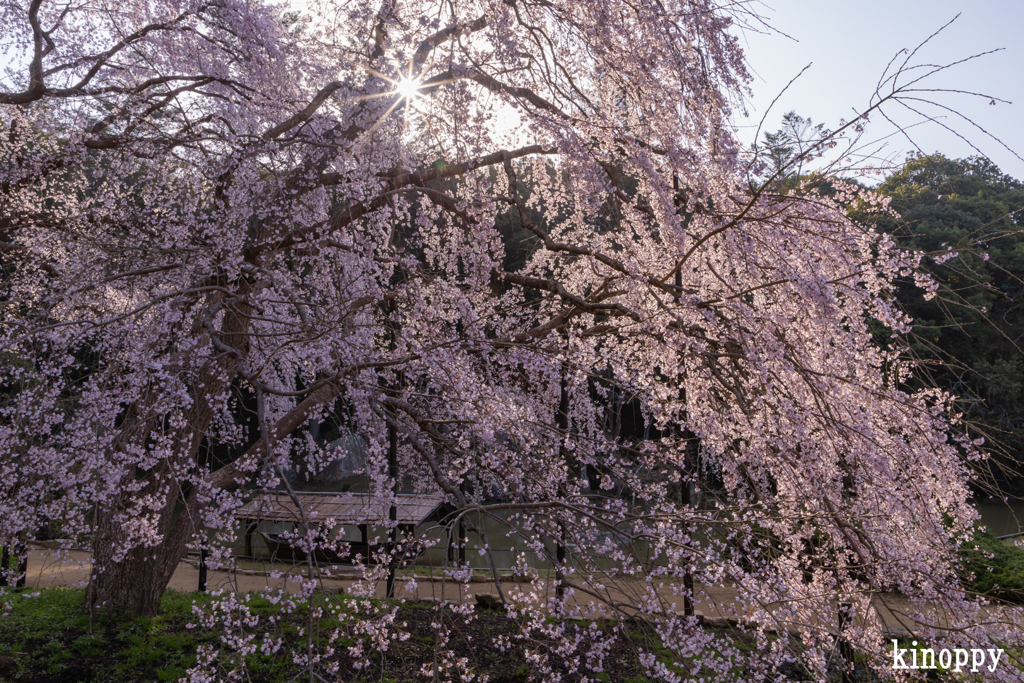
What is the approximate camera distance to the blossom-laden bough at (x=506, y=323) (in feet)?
11.7

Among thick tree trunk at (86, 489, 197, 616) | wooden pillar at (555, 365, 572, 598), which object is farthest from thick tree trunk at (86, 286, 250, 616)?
wooden pillar at (555, 365, 572, 598)

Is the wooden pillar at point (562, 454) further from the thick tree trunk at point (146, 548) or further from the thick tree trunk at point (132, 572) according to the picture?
the thick tree trunk at point (132, 572)

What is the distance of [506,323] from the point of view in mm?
6805

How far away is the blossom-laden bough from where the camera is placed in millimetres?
3576

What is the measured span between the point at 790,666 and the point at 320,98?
22.7ft

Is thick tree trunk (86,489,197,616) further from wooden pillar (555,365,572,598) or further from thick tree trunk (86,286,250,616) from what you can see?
wooden pillar (555,365,572,598)

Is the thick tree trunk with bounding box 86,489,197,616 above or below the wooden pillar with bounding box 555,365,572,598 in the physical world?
below

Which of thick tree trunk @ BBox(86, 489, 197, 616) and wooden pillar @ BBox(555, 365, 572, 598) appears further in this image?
thick tree trunk @ BBox(86, 489, 197, 616)

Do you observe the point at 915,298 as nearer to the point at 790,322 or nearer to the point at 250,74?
the point at 790,322

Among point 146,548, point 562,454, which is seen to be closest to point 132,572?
point 146,548

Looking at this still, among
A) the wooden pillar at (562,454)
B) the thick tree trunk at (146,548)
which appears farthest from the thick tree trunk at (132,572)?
the wooden pillar at (562,454)

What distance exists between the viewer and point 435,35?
4715mm

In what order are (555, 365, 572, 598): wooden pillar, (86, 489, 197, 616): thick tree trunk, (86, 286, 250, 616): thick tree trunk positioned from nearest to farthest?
(555, 365, 572, 598): wooden pillar
(86, 286, 250, 616): thick tree trunk
(86, 489, 197, 616): thick tree trunk

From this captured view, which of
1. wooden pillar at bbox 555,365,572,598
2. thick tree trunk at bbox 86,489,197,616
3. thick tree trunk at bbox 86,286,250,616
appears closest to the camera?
wooden pillar at bbox 555,365,572,598
